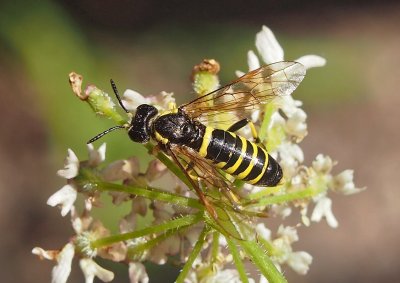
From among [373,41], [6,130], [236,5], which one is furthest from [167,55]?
[373,41]

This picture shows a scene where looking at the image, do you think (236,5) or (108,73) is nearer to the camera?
(108,73)

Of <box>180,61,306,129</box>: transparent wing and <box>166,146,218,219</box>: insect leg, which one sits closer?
<box>166,146,218,219</box>: insect leg

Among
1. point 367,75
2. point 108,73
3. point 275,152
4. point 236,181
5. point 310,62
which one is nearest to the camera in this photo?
point 236,181

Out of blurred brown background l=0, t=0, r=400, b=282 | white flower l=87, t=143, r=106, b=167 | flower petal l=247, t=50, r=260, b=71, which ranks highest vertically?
blurred brown background l=0, t=0, r=400, b=282

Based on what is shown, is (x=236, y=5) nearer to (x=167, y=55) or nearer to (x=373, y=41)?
(x=167, y=55)

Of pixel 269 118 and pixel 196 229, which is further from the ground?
pixel 269 118

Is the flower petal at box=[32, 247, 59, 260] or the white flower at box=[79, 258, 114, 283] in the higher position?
the white flower at box=[79, 258, 114, 283]

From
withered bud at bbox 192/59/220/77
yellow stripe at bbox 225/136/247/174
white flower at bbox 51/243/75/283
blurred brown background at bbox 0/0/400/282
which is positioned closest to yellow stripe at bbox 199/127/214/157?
yellow stripe at bbox 225/136/247/174

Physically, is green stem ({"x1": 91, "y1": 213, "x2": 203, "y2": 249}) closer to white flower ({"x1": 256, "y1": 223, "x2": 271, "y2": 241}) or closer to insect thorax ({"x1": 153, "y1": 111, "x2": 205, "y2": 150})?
insect thorax ({"x1": 153, "y1": 111, "x2": 205, "y2": 150})
